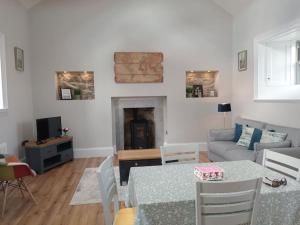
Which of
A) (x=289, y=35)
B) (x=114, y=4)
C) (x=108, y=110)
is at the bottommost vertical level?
(x=108, y=110)

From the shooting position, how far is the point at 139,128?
6043 mm

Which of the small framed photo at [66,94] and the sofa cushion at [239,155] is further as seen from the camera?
the small framed photo at [66,94]

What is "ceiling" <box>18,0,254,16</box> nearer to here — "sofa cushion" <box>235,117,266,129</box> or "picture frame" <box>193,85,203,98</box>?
"picture frame" <box>193,85,203,98</box>

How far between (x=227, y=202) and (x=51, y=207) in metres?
2.51

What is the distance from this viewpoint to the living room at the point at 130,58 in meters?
4.98

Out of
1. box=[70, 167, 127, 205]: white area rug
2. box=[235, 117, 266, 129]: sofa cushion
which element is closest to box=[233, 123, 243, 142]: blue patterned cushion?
box=[235, 117, 266, 129]: sofa cushion

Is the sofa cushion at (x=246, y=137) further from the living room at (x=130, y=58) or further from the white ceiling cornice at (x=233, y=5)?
the white ceiling cornice at (x=233, y=5)

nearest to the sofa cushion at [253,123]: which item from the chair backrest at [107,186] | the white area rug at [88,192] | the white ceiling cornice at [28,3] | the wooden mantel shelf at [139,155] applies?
the wooden mantel shelf at [139,155]

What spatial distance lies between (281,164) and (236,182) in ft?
3.54

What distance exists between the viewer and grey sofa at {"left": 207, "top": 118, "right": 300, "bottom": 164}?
3.37 m

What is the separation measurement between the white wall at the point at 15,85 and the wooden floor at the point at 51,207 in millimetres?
921

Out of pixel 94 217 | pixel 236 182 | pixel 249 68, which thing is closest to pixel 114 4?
pixel 249 68

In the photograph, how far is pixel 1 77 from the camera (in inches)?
162

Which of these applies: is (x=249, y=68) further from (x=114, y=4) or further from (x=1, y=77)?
(x=1, y=77)
